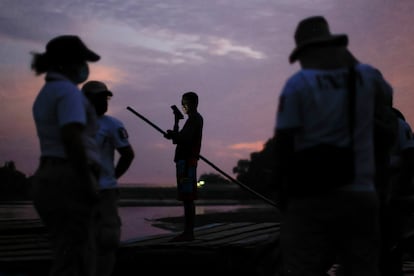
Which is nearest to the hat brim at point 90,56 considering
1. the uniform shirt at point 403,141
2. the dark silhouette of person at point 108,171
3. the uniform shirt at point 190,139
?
the dark silhouette of person at point 108,171

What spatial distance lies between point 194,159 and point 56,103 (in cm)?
347

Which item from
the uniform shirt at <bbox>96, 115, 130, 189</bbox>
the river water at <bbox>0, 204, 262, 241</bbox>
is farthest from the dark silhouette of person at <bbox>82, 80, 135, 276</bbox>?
→ the river water at <bbox>0, 204, 262, 241</bbox>

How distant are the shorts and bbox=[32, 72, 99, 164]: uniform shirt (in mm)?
3150

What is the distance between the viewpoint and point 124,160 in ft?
16.1

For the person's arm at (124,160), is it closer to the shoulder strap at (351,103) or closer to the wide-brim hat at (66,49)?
the wide-brim hat at (66,49)

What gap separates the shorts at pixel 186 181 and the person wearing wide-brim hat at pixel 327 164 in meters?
3.63

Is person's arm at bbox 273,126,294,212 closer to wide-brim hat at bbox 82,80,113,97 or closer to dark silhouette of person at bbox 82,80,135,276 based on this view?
dark silhouette of person at bbox 82,80,135,276

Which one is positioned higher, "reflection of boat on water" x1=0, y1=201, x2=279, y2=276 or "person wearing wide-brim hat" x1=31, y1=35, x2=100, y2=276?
"person wearing wide-brim hat" x1=31, y1=35, x2=100, y2=276

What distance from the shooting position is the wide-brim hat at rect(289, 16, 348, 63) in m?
2.74

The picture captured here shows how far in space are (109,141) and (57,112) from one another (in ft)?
5.58

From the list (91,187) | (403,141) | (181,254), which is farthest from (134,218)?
(91,187)

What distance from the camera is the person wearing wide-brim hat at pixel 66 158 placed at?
2988 millimetres

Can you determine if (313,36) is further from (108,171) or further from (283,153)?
(108,171)

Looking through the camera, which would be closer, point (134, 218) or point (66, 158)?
point (66, 158)
